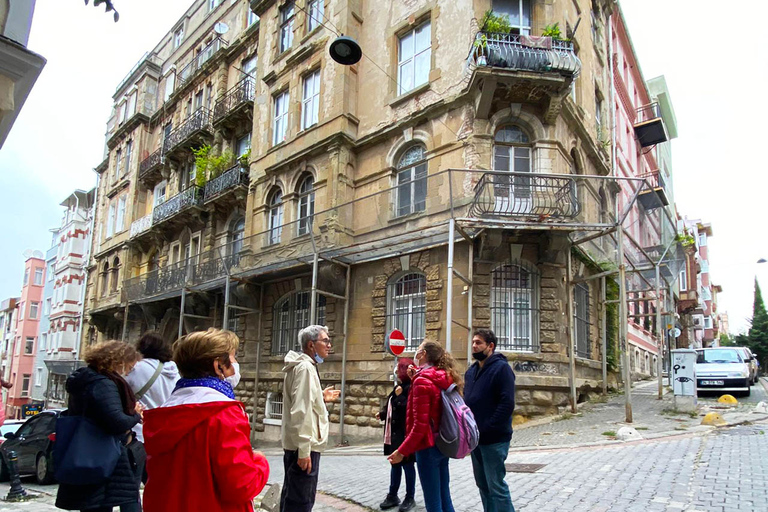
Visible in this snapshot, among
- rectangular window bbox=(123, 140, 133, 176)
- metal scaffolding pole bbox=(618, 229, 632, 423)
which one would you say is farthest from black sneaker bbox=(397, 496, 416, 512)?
rectangular window bbox=(123, 140, 133, 176)

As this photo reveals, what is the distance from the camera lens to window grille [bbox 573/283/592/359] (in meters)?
14.9

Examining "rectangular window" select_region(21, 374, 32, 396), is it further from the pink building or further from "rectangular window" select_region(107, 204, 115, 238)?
"rectangular window" select_region(107, 204, 115, 238)

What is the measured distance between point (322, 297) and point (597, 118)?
11157 millimetres

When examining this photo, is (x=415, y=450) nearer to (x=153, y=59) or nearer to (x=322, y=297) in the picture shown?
(x=322, y=297)

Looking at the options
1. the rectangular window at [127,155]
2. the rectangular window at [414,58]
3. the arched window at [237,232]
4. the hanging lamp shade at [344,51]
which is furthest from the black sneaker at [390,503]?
the rectangular window at [127,155]

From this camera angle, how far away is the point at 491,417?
4812 millimetres

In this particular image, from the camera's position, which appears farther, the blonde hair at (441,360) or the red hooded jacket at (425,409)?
the blonde hair at (441,360)

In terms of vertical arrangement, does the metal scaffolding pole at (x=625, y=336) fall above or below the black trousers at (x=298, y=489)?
above

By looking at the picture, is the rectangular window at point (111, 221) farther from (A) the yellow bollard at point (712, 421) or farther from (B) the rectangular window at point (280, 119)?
(A) the yellow bollard at point (712, 421)

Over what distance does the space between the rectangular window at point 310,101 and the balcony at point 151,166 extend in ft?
39.6

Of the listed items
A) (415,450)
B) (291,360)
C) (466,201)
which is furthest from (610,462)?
(466,201)

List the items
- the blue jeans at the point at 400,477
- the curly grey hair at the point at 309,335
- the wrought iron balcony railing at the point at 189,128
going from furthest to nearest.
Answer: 1. the wrought iron balcony railing at the point at 189,128
2. the blue jeans at the point at 400,477
3. the curly grey hair at the point at 309,335

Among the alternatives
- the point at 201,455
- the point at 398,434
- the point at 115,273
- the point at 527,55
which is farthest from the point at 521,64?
the point at 115,273

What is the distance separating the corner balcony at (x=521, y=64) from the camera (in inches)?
520
